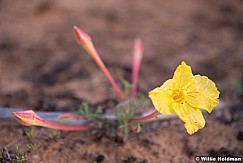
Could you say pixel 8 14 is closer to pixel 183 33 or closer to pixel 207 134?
pixel 183 33

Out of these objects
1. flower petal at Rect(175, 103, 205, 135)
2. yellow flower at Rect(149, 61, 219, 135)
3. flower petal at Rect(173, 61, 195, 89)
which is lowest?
flower petal at Rect(175, 103, 205, 135)

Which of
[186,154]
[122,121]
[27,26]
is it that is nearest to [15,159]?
[122,121]

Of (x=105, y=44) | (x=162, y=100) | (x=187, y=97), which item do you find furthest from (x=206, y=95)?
(x=105, y=44)

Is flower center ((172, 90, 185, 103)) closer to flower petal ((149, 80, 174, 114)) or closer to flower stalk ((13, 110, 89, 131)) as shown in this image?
flower petal ((149, 80, 174, 114))

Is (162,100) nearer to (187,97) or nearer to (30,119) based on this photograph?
(187,97)

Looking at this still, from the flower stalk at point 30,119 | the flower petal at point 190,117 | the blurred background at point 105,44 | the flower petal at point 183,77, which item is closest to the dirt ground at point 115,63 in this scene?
the blurred background at point 105,44

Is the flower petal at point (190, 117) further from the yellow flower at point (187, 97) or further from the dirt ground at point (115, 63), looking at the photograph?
the dirt ground at point (115, 63)

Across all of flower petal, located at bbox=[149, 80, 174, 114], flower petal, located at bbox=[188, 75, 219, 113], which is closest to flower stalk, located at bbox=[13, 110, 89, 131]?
flower petal, located at bbox=[149, 80, 174, 114]
